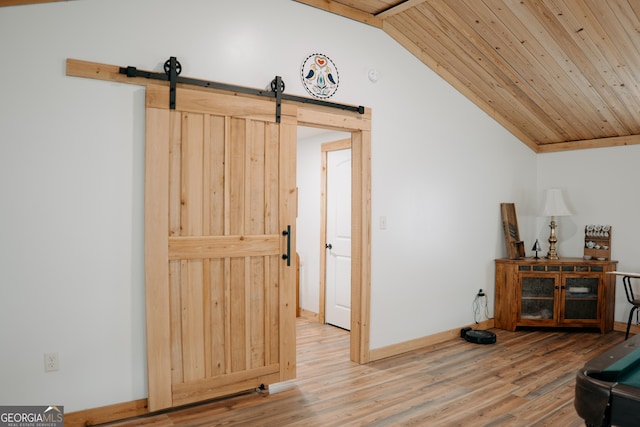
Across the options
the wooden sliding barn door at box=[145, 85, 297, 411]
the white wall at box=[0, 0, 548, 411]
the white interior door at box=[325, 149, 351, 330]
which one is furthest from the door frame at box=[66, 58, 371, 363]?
the white interior door at box=[325, 149, 351, 330]

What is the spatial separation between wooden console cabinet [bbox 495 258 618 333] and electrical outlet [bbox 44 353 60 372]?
4.60 m

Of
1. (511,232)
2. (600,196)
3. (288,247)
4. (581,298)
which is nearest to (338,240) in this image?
(288,247)

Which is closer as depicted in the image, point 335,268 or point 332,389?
point 332,389

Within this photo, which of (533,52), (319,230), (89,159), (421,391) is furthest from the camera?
(319,230)

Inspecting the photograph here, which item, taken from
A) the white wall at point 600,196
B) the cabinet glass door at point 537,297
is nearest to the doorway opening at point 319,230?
the cabinet glass door at point 537,297

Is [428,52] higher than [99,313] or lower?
higher

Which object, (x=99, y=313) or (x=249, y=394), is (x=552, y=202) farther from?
(x=99, y=313)

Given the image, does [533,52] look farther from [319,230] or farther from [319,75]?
[319,230]

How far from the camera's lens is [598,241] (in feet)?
17.0

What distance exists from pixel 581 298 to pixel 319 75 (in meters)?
4.06

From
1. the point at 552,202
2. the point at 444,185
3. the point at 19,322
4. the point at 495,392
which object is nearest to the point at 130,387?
the point at 19,322

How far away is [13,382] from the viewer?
2.37 meters

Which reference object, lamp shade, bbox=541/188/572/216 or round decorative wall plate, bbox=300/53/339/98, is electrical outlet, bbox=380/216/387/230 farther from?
lamp shade, bbox=541/188/572/216

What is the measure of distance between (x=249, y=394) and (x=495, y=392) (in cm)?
191
